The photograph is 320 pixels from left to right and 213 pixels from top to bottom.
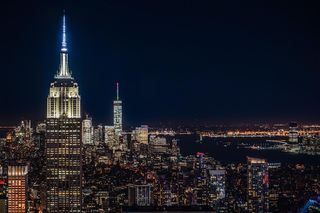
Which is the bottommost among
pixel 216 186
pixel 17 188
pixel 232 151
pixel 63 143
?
pixel 216 186

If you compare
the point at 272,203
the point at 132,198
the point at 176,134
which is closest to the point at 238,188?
the point at 272,203

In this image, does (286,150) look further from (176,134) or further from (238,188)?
(238,188)

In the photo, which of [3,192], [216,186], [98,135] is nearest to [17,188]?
[3,192]

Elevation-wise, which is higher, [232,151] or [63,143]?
[63,143]

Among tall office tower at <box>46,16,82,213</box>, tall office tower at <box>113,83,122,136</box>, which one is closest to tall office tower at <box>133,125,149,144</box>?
tall office tower at <box>113,83,122,136</box>

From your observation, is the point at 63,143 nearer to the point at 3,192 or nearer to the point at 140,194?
the point at 3,192

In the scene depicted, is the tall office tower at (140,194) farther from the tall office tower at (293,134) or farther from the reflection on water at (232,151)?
the tall office tower at (293,134)
